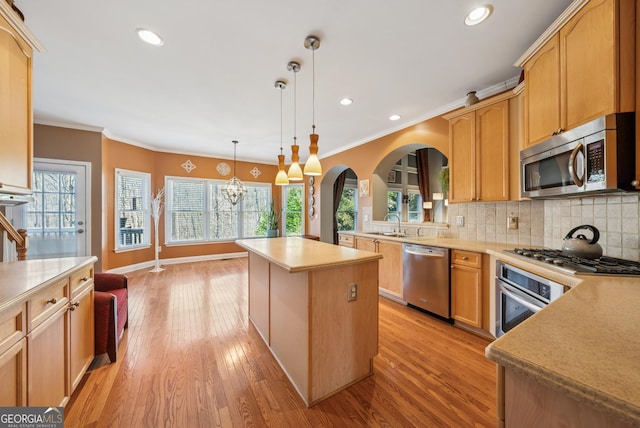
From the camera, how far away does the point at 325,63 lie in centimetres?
233

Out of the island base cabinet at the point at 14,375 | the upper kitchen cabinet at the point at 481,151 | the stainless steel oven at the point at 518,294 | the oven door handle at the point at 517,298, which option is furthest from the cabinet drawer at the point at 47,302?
the upper kitchen cabinet at the point at 481,151

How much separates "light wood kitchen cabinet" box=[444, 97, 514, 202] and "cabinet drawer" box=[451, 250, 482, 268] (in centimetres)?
61

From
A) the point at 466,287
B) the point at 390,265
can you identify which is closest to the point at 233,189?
the point at 390,265

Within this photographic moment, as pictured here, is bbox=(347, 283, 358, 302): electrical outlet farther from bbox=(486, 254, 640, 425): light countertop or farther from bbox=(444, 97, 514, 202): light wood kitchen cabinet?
bbox=(444, 97, 514, 202): light wood kitchen cabinet

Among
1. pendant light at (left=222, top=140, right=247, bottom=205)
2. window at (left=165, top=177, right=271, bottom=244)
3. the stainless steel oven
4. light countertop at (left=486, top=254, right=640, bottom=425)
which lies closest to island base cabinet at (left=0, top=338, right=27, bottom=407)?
light countertop at (left=486, top=254, right=640, bottom=425)

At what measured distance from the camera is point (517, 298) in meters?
1.94

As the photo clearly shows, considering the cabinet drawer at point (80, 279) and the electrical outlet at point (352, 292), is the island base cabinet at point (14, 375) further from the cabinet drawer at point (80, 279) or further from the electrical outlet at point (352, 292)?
the electrical outlet at point (352, 292)

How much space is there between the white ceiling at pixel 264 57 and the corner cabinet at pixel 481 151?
0.35 meters

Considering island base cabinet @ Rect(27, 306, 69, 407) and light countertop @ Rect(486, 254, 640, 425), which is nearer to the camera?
light countertop @ Rect(486, 254, 640, 425)

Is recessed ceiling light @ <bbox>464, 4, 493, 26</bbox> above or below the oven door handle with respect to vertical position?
above

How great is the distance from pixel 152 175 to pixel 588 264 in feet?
22.0

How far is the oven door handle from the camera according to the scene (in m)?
1.74

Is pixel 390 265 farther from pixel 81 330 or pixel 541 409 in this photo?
pixel 81 330

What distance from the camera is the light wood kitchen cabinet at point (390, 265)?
3236 mm
